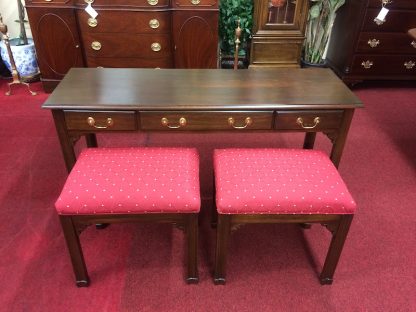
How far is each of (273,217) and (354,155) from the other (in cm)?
136

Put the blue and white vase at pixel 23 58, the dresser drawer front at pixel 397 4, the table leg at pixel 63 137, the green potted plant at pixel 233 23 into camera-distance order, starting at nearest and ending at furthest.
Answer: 1. the table leg at pixel 63 137
2. the dresser drawer front at pixel 397 4
3. the blue and white vase at pixel 23 58
4. the green potted plant at pixel 233 23

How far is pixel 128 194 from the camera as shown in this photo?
121cm

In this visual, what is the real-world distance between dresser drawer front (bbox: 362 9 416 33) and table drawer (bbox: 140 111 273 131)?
2.10 metres

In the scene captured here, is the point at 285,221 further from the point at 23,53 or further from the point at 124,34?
the point at 23,53

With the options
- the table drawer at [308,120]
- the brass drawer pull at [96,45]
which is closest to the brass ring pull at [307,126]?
the table drawer at [308,120]

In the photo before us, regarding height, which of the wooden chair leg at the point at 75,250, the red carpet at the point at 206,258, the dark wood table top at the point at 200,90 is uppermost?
the dark wood table top at the point at 200,90

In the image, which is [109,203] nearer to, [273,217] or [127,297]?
[127,297]

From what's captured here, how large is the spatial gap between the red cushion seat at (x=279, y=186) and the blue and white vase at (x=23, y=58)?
2.52 meters

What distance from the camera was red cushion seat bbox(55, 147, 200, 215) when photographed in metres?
1.20

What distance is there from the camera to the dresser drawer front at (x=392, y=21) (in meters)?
2.88

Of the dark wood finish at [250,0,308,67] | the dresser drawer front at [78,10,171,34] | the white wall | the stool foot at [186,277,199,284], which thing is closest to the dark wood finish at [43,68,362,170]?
the stool foot at [186,277,199,284]

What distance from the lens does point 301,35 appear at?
3.10 meters

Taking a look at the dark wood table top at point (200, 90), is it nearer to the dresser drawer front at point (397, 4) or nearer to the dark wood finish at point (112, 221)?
the dark wood finish at point (112, 221)

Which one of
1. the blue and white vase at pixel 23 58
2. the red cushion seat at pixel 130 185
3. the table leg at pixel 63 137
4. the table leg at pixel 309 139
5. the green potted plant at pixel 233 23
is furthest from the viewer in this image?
the green potted plant at pixel 233 23
